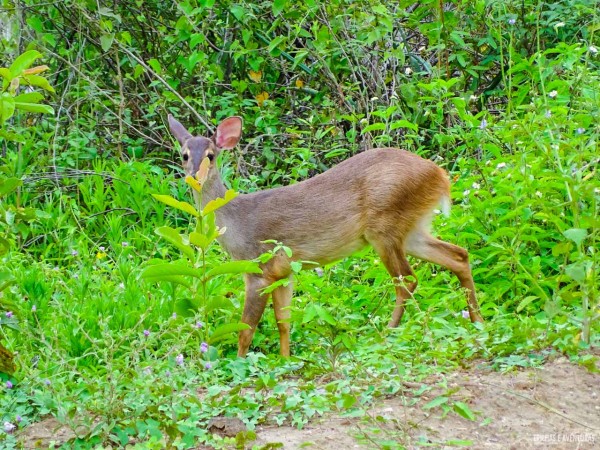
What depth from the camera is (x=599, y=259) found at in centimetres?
467

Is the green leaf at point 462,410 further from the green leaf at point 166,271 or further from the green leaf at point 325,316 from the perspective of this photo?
the green leaf at point 166,271

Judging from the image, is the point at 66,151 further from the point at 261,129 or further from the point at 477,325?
the point at 477,325

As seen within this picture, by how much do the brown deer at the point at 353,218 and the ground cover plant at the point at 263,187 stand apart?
7.3 inches

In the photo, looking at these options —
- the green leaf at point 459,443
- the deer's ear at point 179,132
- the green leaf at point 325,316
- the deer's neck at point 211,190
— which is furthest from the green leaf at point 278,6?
the green leaf at point 459,443

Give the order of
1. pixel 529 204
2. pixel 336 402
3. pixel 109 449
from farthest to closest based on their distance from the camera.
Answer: pixel 529 204 < pixel 336 402 < pixel 109 449

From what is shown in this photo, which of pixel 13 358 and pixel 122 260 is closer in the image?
pixel 13 358

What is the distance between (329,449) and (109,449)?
72cm

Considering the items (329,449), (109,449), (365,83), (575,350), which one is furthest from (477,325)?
(365,83)

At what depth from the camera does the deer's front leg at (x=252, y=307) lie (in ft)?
19.0

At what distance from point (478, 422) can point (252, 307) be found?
7.42ft

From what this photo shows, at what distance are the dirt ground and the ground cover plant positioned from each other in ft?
0.09

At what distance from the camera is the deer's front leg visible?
228 inches

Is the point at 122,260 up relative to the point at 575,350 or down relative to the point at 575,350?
down

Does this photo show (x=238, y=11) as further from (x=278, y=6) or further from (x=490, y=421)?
(x=490, y=421)
